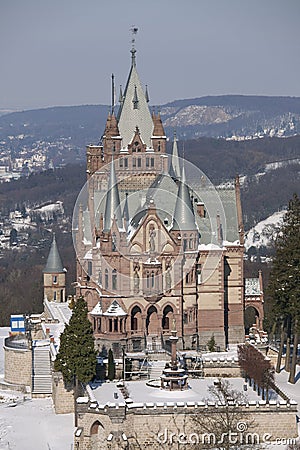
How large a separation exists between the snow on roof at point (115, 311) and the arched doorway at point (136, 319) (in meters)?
1.31

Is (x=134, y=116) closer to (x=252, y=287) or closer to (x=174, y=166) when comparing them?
(x=174, y=166)

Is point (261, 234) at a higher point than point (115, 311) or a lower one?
higher

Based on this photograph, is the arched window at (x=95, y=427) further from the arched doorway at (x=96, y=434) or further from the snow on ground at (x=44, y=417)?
the snow on ground at (x=44, y=417)

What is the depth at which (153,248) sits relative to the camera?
72250 millimetres

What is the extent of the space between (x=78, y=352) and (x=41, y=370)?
8443 mm

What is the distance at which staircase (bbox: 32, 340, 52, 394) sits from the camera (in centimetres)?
6781

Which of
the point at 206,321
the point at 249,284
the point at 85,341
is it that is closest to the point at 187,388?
the point at 85,341

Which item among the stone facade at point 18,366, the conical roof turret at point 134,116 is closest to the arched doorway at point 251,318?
the conical roof turret at point 134,116

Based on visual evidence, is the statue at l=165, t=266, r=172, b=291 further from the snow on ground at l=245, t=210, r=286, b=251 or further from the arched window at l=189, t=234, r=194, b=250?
the snow on ground at l=245, t=210, r=286, b=251

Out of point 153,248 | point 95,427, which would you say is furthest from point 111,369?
point 153,248

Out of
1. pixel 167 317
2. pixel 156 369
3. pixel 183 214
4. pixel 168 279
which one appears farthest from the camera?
pixel 167 317

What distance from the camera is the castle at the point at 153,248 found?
2837 inches

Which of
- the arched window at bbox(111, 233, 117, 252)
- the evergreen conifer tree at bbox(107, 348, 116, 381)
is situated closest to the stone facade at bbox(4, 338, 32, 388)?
the evergreen conifer tree at bbox(107, 348, 116, 381)

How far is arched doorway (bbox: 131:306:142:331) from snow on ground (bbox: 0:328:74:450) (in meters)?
7.89
